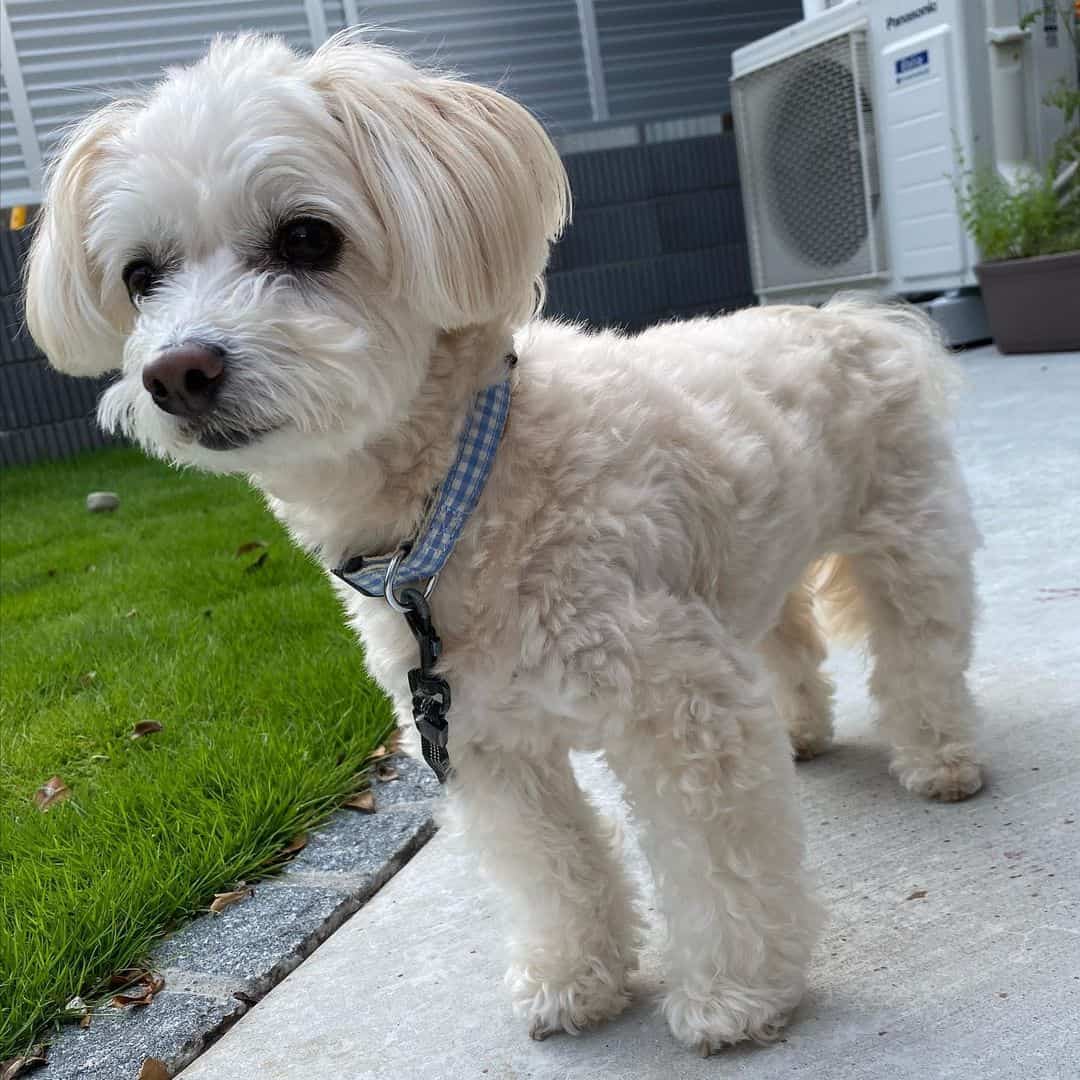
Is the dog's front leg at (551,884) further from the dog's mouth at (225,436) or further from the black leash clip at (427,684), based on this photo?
the dog's mouth at (225,436)

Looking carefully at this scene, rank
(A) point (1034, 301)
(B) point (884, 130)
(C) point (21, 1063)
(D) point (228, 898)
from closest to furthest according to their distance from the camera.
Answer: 1. (C) point (21, 1063)
2. (D) point (228, 898)
3. (A) point (1034, 301)
4. (B) point (884, 130)

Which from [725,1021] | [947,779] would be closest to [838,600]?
[947,779]

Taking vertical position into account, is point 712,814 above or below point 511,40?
below

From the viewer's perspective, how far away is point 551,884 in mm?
1872

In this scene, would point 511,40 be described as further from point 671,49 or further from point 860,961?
point 860,961

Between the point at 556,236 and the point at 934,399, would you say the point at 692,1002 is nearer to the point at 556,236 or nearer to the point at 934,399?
the point at 556,236

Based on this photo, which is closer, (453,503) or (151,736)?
(453,503)

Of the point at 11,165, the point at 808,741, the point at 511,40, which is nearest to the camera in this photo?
the point at 808,741

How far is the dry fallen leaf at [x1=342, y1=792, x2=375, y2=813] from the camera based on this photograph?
2.59 metres

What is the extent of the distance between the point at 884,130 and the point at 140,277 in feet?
18.8

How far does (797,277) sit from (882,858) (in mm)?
5775

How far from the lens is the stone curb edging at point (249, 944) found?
1.87 metres

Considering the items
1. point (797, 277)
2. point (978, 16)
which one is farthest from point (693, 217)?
point (978, 16)

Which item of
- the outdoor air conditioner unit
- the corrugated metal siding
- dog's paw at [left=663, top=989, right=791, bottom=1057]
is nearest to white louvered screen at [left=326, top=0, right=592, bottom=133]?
the corrugated metal siding
